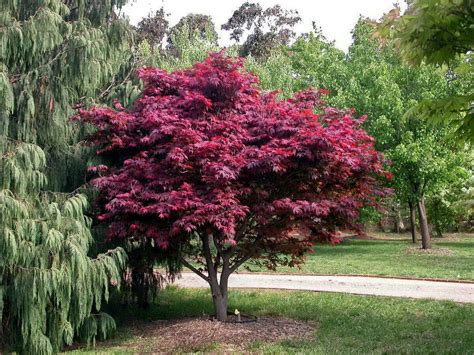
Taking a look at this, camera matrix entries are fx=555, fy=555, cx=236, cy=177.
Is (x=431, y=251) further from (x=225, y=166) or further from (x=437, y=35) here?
(x=437, y=35)

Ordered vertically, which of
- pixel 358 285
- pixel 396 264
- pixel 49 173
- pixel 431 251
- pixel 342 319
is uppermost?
pixel 49 173

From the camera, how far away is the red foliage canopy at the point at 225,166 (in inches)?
294

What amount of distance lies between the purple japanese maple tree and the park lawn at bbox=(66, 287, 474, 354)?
134 cm

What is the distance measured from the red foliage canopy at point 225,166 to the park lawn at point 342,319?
1.40 meters

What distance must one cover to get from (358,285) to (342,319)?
3.82 metres

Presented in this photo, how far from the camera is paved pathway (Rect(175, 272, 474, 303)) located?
11.1 m

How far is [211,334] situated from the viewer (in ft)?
25.3

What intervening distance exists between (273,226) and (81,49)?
377cm

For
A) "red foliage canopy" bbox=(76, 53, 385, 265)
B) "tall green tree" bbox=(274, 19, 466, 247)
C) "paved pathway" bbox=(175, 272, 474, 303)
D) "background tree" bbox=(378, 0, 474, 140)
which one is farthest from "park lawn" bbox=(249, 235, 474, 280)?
"background tree" bbox=(378, 0, 474, 140)

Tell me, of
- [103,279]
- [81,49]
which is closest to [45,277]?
[103,279]

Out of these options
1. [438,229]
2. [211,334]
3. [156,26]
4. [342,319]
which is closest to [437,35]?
[211,334]

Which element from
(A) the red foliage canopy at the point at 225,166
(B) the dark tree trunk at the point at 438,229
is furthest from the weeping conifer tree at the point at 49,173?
(B) the dark tree trunk at the point at 438,229

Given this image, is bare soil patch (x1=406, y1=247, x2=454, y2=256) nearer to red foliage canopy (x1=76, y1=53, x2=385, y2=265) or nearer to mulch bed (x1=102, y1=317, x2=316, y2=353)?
red foliage canopy (x1=76, y1=53, x2=385, y2=265)

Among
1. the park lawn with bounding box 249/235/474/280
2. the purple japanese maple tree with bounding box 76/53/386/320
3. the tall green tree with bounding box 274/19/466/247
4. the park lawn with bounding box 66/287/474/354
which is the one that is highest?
the tall green tree with bounding box 274/19/466/247
